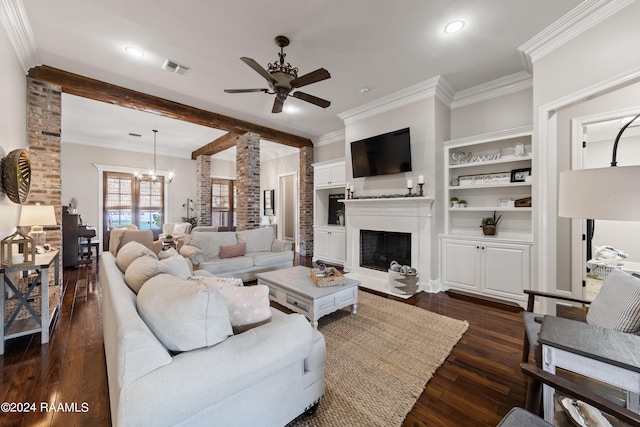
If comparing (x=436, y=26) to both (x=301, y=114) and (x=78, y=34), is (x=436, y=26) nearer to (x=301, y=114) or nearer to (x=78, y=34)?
(x=301, y=114)

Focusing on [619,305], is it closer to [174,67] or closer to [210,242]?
[210,242]

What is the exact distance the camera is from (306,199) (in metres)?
6.82

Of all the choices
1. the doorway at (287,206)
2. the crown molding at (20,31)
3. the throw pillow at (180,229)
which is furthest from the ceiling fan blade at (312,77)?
the throw pillow at (180,229)

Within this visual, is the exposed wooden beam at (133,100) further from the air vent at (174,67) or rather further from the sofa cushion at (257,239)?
the sofa cushion at (257,239)

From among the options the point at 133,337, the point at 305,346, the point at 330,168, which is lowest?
the point at 305,346

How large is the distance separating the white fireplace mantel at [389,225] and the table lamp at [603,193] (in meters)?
2.28

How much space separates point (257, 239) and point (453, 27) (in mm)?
4075

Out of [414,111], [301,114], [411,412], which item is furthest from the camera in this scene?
[301,114]

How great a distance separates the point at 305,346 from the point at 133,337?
2.66 feet

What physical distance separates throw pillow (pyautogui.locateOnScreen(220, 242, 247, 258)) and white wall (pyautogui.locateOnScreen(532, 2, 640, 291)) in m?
4.04

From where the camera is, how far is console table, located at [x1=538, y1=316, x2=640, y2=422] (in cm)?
107

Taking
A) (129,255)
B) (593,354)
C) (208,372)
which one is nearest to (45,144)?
(129,255)

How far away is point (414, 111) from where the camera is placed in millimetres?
4082

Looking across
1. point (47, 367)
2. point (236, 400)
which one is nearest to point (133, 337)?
point (236, 400)
